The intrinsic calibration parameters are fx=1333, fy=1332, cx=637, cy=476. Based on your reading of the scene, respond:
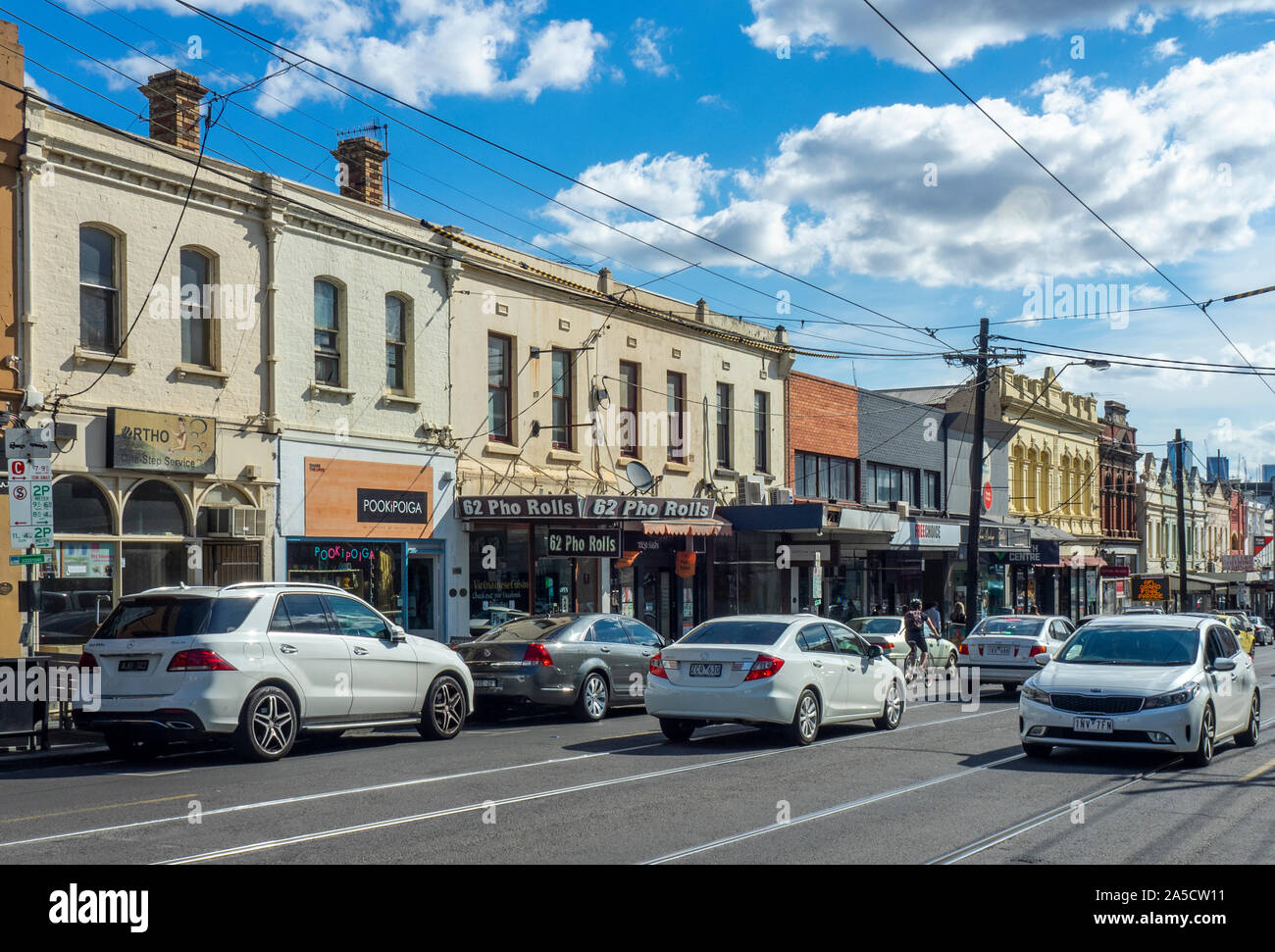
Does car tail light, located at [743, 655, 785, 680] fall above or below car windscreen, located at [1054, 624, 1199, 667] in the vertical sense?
below

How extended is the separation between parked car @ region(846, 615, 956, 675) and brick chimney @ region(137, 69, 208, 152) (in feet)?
48.4

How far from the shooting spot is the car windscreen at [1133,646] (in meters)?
13.5

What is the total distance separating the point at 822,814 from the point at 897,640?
56.5 feet

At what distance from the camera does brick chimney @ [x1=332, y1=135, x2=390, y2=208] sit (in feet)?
80.2

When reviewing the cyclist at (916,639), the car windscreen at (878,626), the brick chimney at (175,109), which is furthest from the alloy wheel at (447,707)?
the cyclist at (916,639)

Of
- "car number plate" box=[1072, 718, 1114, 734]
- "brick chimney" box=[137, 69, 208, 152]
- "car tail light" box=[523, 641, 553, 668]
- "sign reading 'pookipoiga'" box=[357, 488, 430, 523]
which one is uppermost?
"brick chimney" box=[137, 69, 208, 152]

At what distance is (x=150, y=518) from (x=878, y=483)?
25.1m

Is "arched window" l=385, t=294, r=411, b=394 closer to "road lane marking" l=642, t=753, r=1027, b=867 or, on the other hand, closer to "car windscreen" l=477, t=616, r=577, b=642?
"car windscreen" l=477, t=616, r=577, b=642

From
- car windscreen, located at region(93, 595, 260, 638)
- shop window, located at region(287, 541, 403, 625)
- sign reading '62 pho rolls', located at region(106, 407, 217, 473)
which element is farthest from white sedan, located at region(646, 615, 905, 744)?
sign reading '62 pho rolls', located at region(106, 407, 217, 473)

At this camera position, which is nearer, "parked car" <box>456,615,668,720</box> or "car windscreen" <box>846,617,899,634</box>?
"parked car" <box>456,615,668,720</box>

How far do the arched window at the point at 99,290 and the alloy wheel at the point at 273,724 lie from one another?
25.5 feet

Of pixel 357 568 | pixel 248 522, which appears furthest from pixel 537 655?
pixel 357 568

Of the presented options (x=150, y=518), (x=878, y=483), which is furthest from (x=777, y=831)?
(x=878, y=483)
